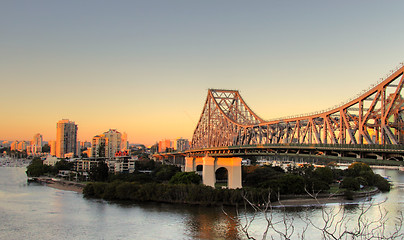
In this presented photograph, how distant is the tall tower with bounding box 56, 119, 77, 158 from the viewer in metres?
134

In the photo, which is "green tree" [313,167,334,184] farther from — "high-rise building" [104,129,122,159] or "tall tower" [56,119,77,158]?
"tall tower" [56,119,77,158]

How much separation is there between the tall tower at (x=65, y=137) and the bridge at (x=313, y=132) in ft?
311

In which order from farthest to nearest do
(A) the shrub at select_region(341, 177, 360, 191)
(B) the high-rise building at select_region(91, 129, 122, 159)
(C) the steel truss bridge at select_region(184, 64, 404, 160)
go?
(B) the high-rise building at select_region(91, 129, 122, 159), (A) the shrub at select_region(341, 177, 360, 191), (C) the steel truss bridge at select_region(184, 64, 404, 160)

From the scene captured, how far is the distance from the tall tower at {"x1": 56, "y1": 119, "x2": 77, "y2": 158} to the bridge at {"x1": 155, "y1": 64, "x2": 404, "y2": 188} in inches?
3736

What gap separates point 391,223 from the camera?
22656mm

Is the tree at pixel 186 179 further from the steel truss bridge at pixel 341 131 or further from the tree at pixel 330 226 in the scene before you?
the tree at pixel 330 226

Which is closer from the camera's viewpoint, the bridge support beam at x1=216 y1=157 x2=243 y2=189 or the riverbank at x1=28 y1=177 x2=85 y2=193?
the bridge support beam at x1=216 y1=157 x2=243 y2=189

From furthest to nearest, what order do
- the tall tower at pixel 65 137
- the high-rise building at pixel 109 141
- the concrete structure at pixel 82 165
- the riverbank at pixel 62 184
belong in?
the tall tower at pixel 65 137, the high-rise building at pixel 109 141, the concrete structure at pixel 82 165, the riverbank at pixel 62 184

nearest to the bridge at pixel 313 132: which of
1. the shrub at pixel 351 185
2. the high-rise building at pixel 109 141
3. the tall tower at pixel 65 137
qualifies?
the shrub at pixel 351 185

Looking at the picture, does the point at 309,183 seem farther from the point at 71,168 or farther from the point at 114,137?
the point at 114,137

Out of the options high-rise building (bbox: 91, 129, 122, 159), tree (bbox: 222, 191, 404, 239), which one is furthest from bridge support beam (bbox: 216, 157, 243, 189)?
high-rise building (bbox: 91, 129, 122, 159)

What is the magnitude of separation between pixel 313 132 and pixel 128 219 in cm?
1289

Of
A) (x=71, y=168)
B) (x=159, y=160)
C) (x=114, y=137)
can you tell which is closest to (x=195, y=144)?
(x=71, y=168)

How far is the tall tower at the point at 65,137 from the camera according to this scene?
133500mm
